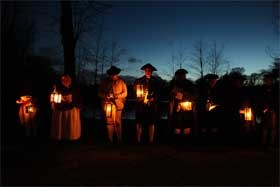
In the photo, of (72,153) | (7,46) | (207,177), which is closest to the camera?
(207,177)

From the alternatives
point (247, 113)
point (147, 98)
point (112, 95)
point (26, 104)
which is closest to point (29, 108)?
point (26, 104)

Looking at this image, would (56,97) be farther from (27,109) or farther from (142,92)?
(142,92)

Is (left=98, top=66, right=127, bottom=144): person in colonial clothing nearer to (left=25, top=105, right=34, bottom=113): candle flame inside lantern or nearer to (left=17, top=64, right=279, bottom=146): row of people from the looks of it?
(left=17, top=64, right=279, bottom=146): row of people

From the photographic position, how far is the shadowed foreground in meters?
5.67

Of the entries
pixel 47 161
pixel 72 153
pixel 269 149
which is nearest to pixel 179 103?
pixel 269 149

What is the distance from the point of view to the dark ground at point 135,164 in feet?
18.6

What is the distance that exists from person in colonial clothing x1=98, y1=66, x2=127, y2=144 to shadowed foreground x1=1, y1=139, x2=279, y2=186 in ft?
3.01

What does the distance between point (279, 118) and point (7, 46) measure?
47.5ft

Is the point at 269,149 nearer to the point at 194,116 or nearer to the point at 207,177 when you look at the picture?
the point at 194,116

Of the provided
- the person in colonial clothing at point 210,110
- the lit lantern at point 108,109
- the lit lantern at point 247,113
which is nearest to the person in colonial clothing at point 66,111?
the lit lantern at point 108,109

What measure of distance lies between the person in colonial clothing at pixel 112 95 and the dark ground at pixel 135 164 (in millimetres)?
852

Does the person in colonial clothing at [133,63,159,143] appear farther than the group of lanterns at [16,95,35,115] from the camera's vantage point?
No

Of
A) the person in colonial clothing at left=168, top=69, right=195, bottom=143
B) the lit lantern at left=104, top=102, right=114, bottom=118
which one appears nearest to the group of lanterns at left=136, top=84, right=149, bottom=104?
the person in colonial clothing at left=168, top=69, right=195, bottom=143

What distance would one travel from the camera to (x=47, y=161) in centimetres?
707
